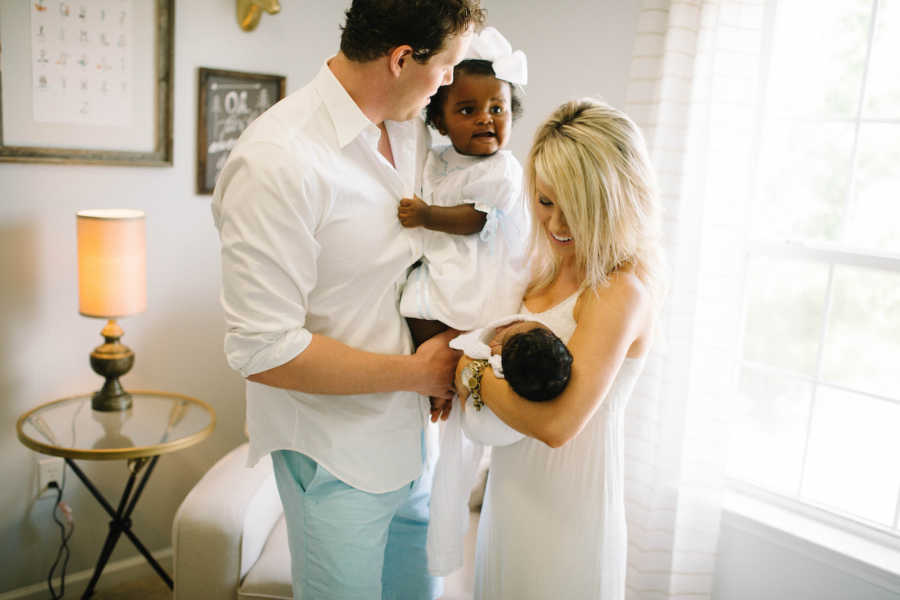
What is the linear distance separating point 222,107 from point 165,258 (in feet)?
1.97

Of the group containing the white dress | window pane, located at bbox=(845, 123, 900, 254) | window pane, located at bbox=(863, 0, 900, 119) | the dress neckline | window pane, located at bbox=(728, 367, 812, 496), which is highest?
window pane, located at bbox=(863, 0, 900, 119)

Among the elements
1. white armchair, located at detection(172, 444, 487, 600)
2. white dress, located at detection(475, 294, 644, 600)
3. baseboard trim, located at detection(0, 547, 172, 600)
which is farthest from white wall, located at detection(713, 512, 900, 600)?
baseboard trim, located at detection(0, 547, 172, 600)

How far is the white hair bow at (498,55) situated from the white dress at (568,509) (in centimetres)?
53

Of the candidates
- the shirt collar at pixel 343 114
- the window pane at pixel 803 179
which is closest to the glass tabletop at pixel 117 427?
the shirt collar at pixel 343 114

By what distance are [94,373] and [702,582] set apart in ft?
7.47

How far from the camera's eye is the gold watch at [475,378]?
1297 mm

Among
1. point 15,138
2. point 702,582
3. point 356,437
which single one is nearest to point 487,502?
point 356,437

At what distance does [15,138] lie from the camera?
209 cm

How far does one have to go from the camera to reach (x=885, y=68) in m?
2.05

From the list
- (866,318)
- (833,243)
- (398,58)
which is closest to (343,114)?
(398,58)

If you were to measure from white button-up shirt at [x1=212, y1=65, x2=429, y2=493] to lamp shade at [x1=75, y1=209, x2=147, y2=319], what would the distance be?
102 cm

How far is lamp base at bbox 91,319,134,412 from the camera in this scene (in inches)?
87.0

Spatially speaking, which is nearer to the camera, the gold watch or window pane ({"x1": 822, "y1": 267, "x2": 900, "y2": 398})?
the gold watch

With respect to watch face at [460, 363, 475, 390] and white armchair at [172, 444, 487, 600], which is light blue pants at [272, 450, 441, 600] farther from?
white armchair at [172, 444, 487, 600]
